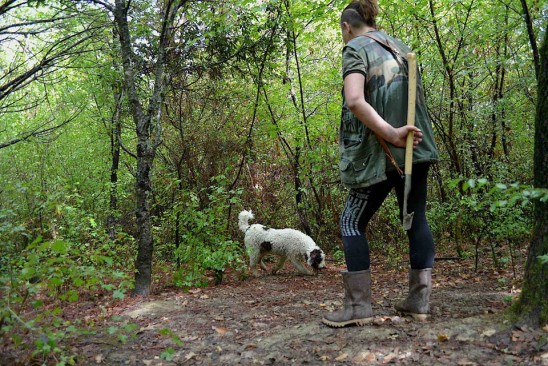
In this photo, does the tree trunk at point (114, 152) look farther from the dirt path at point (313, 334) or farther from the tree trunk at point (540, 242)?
the tree trunk at point (540, 242)

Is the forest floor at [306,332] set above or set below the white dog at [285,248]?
below

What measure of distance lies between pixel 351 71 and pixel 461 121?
16.3ft

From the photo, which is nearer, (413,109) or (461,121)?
(413,109)

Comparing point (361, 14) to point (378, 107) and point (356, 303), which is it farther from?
point (356, 303)

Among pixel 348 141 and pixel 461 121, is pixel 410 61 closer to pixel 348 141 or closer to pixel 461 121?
pixel 348 141

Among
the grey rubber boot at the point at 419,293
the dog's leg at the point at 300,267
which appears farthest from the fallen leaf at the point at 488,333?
the dog's leg at the point at 300,267

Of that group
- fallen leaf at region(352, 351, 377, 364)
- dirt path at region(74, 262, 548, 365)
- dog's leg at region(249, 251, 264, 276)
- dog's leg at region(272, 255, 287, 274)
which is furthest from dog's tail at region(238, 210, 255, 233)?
fallen leaf at region(352, 351, 377, 364)

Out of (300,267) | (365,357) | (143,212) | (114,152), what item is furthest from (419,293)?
(114,152)

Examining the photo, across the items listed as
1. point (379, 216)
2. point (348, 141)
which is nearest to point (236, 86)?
point (379, 216)

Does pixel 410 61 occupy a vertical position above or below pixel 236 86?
below

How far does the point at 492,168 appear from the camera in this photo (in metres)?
5.66

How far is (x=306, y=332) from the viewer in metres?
2.91

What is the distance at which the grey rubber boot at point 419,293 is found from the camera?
2.92 meters

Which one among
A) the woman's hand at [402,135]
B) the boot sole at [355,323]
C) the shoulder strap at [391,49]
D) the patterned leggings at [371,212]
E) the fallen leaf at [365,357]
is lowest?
the fallen leaf at [365,357]
